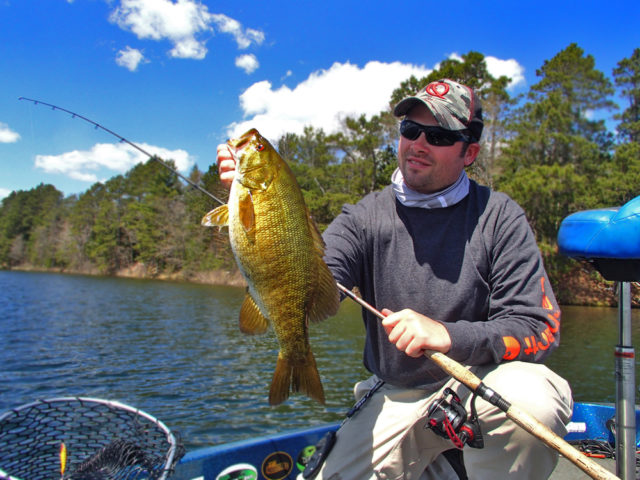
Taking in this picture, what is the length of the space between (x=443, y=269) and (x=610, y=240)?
879 millimetres

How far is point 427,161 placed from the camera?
286cm

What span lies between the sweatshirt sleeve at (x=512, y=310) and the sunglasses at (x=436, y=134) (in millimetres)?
535

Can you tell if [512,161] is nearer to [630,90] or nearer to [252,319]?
[630,90]

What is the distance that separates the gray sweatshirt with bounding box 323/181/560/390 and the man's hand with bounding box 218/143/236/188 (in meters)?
0.74

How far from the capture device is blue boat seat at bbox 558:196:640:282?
7.21ft

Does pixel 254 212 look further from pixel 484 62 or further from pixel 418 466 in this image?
pixel 484 62

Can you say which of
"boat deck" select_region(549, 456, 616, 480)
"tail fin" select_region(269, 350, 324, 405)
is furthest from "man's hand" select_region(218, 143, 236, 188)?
"boat deck" select_region(549, 456, 616, 480)

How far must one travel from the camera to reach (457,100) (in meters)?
2.84

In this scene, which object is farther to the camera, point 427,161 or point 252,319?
point 427,161

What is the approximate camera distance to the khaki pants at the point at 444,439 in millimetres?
2143

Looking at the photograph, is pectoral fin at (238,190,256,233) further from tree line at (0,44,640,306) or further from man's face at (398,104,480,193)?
tree line at (0,44,640,306)

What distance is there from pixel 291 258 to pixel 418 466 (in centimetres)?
159

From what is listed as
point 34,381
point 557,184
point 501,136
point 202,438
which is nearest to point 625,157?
point 557,184

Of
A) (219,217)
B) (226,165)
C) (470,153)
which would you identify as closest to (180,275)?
(470,153)
